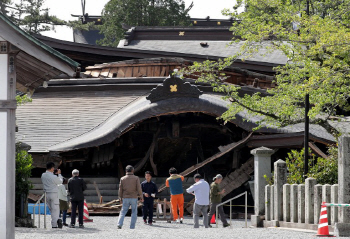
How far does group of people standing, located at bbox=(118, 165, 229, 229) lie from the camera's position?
63.8 ft

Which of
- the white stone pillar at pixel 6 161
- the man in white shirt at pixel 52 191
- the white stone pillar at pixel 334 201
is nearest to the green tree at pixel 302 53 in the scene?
the white stone pillar at pixel 334 201

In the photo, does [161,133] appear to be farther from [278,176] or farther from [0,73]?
[0,73]

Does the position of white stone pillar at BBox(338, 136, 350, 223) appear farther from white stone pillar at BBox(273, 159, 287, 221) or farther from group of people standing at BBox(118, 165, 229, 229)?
group of people standing at BBox(118, 165, 229, 229)

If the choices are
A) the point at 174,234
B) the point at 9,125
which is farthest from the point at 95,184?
the point at 9,125

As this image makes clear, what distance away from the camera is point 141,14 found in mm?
57781

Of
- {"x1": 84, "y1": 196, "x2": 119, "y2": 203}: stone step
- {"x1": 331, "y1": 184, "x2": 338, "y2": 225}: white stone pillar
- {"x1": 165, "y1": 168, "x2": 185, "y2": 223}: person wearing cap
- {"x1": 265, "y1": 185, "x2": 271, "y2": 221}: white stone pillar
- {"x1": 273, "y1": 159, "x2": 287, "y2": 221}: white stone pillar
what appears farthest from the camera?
{"x1": 84, "y1": 196, "x2": 119, "y2": 203}: stone step

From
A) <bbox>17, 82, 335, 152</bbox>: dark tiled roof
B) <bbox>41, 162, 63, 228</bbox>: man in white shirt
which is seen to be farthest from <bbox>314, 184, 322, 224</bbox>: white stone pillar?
<bbox>17, 82, 335, 152</bbox>: dark tiled roof

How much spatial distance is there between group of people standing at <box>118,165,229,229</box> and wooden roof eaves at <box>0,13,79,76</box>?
510 cm

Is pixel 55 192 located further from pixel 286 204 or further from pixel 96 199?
pixel 96 199

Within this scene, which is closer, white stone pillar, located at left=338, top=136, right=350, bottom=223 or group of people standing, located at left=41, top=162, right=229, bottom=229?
white stone pillar, located at left=338, top=136, right=350, bottom=223

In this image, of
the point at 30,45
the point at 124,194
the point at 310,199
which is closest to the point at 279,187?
the point at 310,199

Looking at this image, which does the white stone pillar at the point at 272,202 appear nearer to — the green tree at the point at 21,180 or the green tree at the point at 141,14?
the green tree at the point at 21,180

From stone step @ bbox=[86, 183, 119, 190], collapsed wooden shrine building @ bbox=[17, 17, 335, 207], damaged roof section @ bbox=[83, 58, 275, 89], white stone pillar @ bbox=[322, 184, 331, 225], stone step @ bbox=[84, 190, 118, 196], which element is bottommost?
stone step @ bbox=[84, 190, 118, 196]

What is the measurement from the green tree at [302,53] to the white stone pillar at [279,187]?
1758 millimetres
